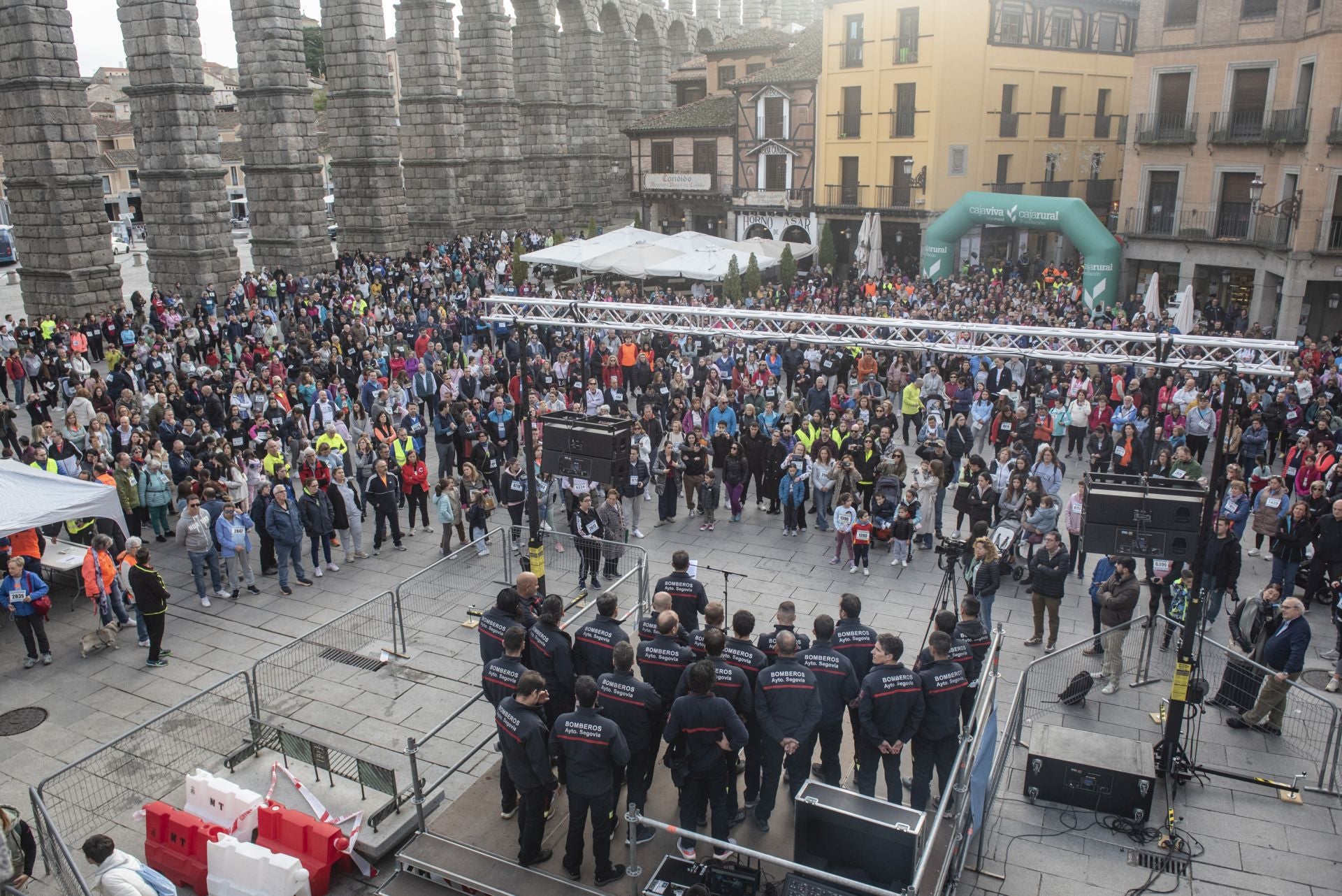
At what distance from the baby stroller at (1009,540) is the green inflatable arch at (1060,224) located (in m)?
16.3

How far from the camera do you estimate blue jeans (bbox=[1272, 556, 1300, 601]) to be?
12430 millimetres

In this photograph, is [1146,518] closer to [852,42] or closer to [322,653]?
[322,653]

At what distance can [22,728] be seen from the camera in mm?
10305

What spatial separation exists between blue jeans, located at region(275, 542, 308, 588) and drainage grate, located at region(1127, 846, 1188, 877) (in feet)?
34.7

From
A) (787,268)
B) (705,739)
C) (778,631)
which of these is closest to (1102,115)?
(787,268)

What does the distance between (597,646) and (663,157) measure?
129 feet

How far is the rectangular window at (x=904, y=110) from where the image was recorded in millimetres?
35688

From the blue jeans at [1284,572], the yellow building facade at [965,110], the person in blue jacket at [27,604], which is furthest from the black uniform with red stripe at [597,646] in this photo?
the yellow building facade at [965,110]

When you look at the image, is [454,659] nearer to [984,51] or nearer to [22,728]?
[22,728]

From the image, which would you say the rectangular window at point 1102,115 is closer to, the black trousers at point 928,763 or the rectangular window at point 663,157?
the rectangular window at point 663,157

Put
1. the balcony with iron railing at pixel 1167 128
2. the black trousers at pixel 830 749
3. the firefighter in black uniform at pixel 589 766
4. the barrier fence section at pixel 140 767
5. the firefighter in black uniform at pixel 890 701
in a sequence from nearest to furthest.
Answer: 1. the firefighter in black uniform at pixel 589 766
2. the firefighter in black uniform at pixel 890 701
3. the black trousers at pixel 830 749
4. the barrier fence section at pixel 140 767
5. the balcony with iron railing at pixel 1167 128

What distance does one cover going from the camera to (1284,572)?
12.5 m

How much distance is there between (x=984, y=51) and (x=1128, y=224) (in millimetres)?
9587

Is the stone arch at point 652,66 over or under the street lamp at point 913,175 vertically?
over
